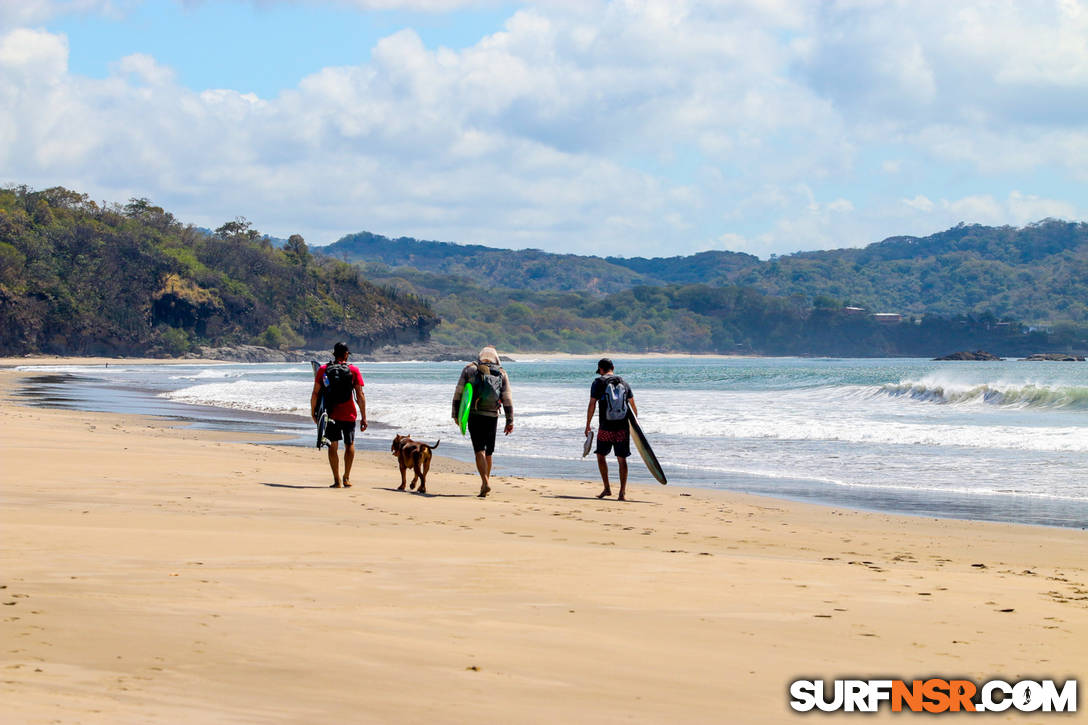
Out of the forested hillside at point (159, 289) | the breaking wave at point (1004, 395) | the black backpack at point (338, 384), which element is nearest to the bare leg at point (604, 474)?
the black backpack at point (338, 384)

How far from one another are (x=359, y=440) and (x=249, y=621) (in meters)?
14.1

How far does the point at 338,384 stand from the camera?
10.7 metres

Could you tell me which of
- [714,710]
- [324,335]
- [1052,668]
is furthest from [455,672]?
[324,335]

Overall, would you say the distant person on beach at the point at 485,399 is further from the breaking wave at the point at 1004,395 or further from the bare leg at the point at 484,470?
the breaking wave at the point at 1004,395

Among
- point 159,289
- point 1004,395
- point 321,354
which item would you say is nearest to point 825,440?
point 1004,395

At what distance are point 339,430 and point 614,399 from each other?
3062 millimetres

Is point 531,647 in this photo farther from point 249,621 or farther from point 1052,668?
point 1052,668

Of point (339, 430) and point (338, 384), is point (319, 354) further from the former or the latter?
point (338, 384)

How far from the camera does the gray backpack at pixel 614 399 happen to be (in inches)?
444

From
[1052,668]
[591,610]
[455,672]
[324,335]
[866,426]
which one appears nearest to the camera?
[455,672]

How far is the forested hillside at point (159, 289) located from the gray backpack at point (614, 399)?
352 feet

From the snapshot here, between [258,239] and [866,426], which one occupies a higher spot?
[258,239]

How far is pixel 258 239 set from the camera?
15625 cm

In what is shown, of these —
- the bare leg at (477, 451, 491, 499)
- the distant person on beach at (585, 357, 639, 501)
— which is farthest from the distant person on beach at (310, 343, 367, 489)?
the distant person on beach at (585, 357, 639, 501)
